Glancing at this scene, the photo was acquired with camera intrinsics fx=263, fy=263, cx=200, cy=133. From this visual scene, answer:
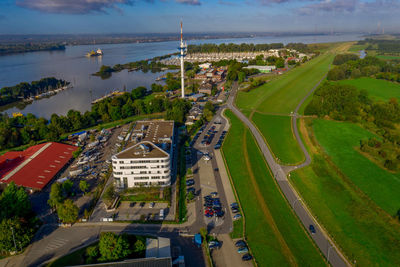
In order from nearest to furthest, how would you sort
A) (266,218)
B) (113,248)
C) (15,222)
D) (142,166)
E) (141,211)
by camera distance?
1. (113,248)
2. (15,222)
3. (266,218)
4. (141,211)
5. (142,166)

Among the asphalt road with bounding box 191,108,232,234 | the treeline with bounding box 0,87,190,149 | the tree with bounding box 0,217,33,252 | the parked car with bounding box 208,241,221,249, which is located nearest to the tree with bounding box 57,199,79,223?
the tree with bounding box 0,217,33,252

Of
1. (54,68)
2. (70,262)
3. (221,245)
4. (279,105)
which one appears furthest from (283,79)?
(54,68)

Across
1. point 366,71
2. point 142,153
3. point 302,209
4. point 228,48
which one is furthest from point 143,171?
point 228,48

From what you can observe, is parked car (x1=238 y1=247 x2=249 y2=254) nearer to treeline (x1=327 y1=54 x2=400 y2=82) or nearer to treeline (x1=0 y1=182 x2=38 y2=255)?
treeline (x1=0 y1=182 x2=38 y2=255)

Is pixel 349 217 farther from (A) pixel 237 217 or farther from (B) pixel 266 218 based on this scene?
(A) pixel 237 217

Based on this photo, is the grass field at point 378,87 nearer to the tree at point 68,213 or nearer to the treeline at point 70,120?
the treeline at point 70,120

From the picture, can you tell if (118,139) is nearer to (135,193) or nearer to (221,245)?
(135,193)

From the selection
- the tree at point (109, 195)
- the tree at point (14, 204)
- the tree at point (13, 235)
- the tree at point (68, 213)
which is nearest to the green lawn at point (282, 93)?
the tree at point (109, 195)
